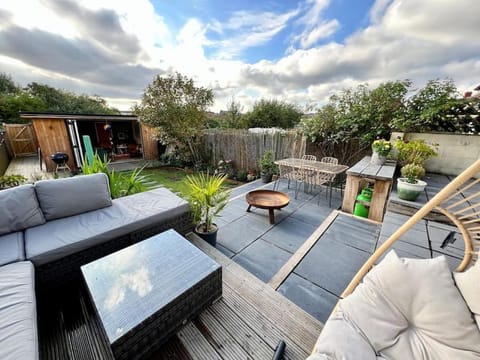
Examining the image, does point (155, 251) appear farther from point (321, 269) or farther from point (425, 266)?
point (425, 266)

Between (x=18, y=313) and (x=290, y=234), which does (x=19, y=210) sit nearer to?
(x=18, y=313)

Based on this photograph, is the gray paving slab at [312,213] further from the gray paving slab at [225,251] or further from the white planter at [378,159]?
the gray paving slab at [225,251]

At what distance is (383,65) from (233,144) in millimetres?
4730

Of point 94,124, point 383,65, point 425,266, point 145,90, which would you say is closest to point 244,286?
point 425,266

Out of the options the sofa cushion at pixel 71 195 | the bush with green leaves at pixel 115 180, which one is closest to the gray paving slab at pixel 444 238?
the sofa cushion at pixel 71 195

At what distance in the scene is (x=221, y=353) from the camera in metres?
1.36

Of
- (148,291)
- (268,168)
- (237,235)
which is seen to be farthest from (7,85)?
(148,291)

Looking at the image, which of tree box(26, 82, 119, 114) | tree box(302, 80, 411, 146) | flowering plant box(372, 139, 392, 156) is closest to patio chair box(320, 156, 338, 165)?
tree box(302, 80, 411, 146)

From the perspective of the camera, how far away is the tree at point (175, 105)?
6902mm

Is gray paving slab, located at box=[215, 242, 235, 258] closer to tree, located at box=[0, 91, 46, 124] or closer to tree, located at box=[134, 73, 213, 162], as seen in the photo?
tree, located at box=[134, 73, 213, 162]

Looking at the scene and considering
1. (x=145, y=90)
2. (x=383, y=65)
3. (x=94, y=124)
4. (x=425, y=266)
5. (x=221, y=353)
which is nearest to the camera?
(x=425, y=266)

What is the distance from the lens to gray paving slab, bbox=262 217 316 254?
9.12 feet

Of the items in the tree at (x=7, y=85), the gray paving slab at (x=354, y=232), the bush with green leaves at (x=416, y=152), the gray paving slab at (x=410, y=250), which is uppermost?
the tree at (x=7, y=85)

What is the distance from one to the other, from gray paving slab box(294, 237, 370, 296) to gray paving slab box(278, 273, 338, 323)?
84 millimetres
